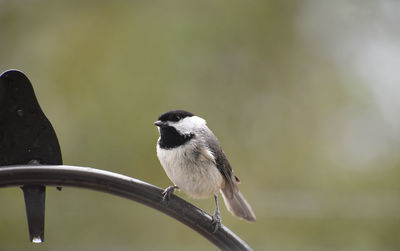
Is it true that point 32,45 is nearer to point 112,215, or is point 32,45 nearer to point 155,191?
point 112,215

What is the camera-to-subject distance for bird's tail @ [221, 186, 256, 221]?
1715 mm

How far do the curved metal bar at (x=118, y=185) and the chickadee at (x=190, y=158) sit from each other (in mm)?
481

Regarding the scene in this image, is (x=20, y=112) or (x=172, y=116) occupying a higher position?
(x=172, y=116)

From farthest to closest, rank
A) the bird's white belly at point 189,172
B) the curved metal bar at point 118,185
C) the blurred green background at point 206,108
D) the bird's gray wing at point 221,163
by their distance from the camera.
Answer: the blurred green background at point 206,108, the bird's gray wing at point 221,163, the bird's white belly at point 189,172, the curved metal bar at point 118,185

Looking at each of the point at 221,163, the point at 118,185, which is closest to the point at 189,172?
the point at 221,163

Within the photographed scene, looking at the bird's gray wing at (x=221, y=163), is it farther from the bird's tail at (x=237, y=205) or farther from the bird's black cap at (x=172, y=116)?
the bird's black cap at (x=172, y=116)

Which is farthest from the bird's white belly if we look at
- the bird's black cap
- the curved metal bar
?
the curved metal bar

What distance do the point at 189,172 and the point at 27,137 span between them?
0.69 meters

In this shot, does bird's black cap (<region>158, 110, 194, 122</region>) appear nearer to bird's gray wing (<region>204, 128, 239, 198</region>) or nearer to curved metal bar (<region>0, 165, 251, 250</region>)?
bird's gray wing (<region>204, 128, 239, 198</region>)

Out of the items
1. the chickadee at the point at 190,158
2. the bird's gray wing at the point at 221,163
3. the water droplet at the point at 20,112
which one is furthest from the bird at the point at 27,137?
the bird's gray wing at the point at 221,163

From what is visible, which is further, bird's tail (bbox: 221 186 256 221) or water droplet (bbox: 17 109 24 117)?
bird's tail (bbox: 221 186 256 221)

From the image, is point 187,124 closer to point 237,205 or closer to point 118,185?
point 237,205

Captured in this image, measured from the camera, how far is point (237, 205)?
1747 mm

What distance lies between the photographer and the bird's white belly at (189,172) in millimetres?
1581
